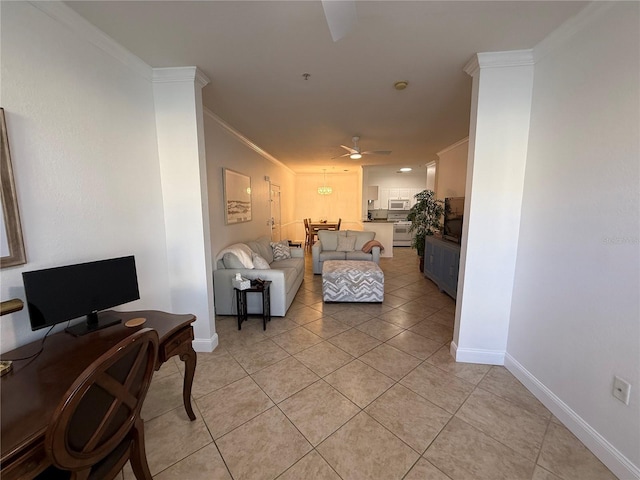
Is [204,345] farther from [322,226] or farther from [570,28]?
[322,226]

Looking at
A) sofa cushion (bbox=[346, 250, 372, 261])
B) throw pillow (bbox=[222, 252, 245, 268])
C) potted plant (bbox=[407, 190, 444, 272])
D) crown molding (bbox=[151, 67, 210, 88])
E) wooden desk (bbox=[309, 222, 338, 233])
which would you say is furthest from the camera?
wooden desk (bbox=[309, 222, 338, 233])

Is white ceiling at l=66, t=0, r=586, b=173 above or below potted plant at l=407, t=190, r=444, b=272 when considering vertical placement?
above

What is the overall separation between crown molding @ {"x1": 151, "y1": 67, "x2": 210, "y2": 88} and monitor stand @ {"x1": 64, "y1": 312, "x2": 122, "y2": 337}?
195 cm

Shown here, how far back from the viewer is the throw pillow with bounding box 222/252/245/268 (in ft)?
10.7

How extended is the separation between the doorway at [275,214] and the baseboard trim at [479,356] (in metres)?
4.81

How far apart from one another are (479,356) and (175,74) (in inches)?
144

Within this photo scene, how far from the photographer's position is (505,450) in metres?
1.47

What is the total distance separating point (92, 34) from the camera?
1.67 m

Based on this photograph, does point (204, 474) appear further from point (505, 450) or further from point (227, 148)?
point (227, 148)

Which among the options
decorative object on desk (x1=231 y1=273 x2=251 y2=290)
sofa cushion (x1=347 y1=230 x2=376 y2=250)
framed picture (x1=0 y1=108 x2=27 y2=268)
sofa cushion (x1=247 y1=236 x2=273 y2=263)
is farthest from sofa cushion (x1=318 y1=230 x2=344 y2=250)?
framed picture (x1=0 y1=108 x2=27 y2=268)

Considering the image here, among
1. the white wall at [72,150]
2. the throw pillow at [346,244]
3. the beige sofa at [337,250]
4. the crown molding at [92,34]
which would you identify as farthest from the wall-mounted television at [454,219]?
the crown molding at [92,34]

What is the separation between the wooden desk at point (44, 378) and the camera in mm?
761

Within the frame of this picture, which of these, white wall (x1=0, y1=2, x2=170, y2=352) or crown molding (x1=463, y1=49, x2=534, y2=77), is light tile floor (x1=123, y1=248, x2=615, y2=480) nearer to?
white wall (x1=0, y1=2, x2=170, y2=352)

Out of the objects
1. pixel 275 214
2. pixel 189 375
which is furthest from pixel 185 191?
pixel 275 214
